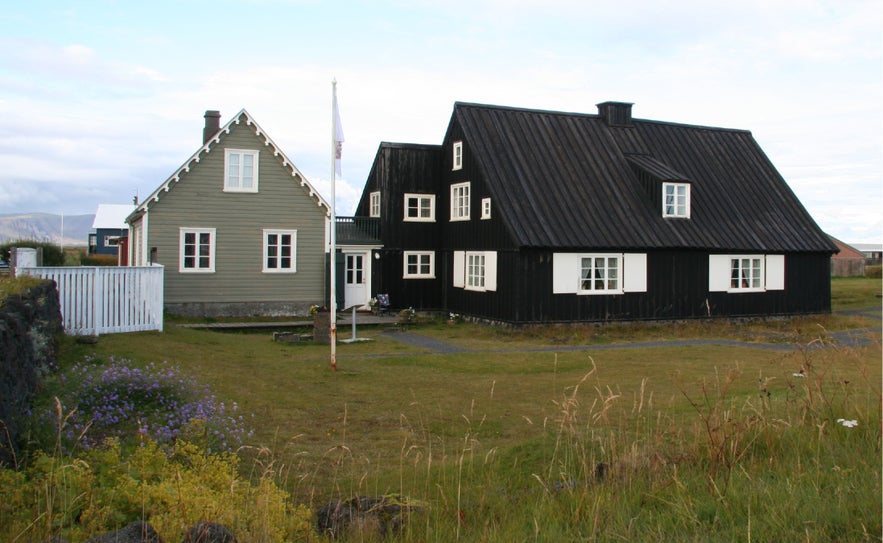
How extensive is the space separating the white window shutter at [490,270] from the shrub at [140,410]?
16.3m

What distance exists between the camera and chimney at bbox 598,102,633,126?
31609 millimetres

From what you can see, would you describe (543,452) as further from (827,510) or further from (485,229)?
(485,229)

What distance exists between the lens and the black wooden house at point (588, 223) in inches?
1020

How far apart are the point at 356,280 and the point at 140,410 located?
21175mm

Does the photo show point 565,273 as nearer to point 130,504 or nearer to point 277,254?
point 277,254

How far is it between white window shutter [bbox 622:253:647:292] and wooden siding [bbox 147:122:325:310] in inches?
439

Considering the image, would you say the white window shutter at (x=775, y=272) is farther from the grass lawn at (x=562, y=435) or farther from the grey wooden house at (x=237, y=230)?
the grey wooden house at (x=237, y=230)

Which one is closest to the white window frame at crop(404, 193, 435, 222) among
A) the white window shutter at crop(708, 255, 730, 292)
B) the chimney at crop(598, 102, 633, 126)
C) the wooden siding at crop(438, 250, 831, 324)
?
the wooden siding at crop(438, 250, 831, 324)

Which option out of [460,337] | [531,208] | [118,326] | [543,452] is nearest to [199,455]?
[543,452]

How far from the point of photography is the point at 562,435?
9.26m

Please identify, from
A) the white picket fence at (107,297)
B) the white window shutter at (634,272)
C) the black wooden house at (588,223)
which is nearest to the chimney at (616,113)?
the black wooden house at (588,223)

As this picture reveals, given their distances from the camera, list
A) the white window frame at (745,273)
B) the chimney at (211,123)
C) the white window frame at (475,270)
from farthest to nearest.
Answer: the chimney at (211,123) → the white window frame at (745,273) → the white window frame at (475,270)

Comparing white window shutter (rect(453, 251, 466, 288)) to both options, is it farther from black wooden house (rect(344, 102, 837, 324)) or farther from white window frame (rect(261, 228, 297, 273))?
white window frame (rect(261, 228, 297, 273))

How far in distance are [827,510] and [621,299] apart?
71.3 feet
